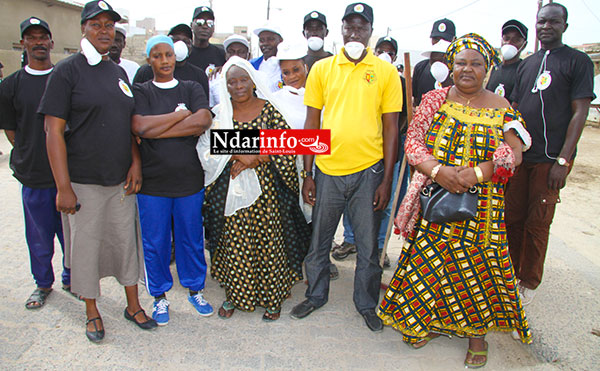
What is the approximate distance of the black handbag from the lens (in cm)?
233

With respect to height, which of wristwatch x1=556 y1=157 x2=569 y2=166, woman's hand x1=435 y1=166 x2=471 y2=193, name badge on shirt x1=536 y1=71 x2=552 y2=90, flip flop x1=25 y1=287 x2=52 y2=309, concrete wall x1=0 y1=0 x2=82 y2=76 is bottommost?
flip flop x1=25 y1=287 x2=52 y2=309

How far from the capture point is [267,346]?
271cm

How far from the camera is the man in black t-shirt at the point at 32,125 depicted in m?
2.82

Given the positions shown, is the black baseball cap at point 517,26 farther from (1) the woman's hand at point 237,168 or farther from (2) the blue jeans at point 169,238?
(2) the blue jeans at point 169,238

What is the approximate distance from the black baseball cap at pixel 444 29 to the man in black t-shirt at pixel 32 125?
3694mm

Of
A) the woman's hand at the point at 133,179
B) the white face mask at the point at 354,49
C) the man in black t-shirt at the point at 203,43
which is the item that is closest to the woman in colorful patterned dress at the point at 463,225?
the white face mask at the point at 354,49

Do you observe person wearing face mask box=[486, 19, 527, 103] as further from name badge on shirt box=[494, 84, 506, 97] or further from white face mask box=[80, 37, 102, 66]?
white face mask box=[80, 37, 102, 66]

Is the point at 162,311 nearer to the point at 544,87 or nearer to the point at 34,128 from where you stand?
the point at 34,128

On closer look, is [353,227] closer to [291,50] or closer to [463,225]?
[463,225]

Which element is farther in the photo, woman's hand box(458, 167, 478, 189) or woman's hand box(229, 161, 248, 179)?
woman's hand box(229, 161, 248, 179)

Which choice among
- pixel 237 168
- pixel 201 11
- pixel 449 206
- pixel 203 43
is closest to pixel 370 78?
pixel 449 206

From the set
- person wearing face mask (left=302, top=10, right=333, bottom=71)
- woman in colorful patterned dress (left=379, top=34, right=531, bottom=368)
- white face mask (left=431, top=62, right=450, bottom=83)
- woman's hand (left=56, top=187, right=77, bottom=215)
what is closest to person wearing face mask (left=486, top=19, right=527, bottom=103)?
white face mask (left=431, top=62, right=450, bottom=83)

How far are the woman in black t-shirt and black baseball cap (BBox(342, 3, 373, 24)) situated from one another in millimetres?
1610

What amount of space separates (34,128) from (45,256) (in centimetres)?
104
